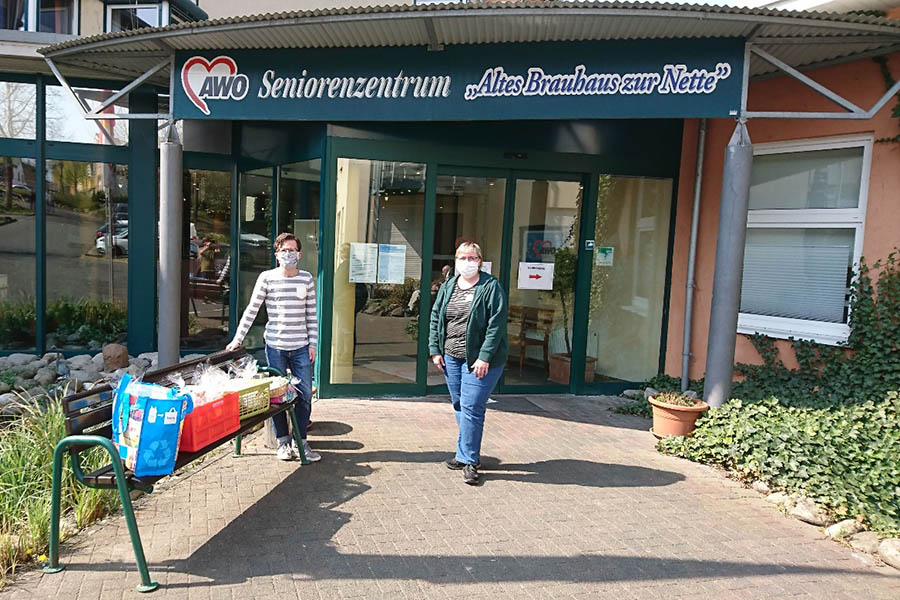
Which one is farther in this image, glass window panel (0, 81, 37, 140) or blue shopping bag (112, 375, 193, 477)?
glass window panel (0, 81, 37, 140)

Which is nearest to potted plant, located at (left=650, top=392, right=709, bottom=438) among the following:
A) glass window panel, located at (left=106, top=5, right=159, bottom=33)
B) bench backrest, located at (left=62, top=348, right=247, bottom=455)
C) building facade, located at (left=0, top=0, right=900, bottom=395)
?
building facade, located at (left=0, top=0, right=900, bottom=395)

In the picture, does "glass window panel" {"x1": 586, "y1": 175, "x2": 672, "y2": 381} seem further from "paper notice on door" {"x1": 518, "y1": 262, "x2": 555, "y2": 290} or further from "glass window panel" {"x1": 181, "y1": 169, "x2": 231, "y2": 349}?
"glass window panel" {"x1": 181, "y1": 169, "x2": 231, "y2": 349}

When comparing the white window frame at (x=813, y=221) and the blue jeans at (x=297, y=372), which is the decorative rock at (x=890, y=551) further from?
the blue jeans at (x=297, y=372)

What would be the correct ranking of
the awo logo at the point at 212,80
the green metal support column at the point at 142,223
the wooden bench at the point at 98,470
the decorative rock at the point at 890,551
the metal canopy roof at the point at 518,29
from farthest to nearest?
the green metal support column at the point at 142,223 → the awo logo at the point at 212,80 → the metal canopy roof at the point at 518,29 → the decorative rock at the point at 890,551 → the wooden bench at the point at 98,470

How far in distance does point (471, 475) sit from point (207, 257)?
5.71m

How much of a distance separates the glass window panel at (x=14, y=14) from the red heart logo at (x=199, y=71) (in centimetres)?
335

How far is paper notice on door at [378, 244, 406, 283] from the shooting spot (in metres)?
7.16

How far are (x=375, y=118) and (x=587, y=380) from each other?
13.4 feet

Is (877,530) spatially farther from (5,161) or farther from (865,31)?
(5,161)

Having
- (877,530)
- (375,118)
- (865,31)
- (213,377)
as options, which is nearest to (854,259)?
(865,31)

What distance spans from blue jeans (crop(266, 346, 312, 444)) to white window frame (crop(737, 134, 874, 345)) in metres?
4.85

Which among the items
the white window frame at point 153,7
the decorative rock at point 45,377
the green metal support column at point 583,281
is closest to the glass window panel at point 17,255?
the decorative rock at point 45,377

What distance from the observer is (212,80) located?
20.3ft

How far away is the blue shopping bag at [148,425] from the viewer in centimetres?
338
